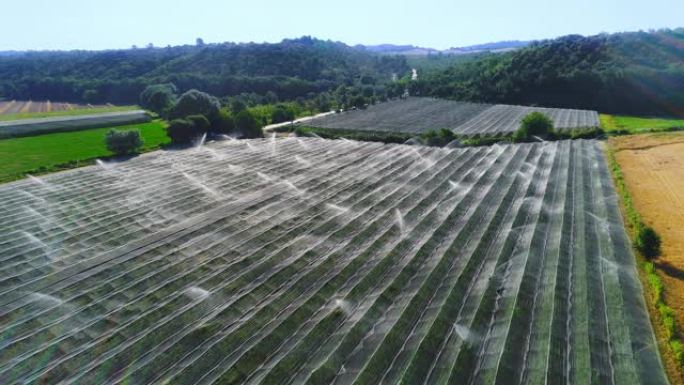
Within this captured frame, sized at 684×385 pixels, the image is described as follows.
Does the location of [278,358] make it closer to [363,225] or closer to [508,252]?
[363,225]

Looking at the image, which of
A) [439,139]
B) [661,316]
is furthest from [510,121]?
[661,316]

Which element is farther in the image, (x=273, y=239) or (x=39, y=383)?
(x=273, y=239)

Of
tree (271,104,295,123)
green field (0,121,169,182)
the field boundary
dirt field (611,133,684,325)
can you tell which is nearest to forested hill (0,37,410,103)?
tree (271,104,295,123)

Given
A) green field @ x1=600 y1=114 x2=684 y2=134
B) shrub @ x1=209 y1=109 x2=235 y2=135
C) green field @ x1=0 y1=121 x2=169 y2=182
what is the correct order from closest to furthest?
green field @ x1=0 y1=121 x2=169 y2=182, green field @ x1=600 y1=114 x2=684 y2=134, shrub @ x1=209 y1=109 x2=235 y2=135

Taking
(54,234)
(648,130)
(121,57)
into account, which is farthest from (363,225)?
(121,57)

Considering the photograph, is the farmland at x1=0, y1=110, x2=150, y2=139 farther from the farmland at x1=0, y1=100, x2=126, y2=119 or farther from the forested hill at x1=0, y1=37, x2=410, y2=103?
the forested hill at x1=0, y1=37, x2=410, y2=103

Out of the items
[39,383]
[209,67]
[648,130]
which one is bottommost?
[39,383]

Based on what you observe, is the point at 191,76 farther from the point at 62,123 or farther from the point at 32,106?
the point at 62,123
